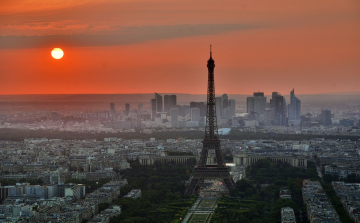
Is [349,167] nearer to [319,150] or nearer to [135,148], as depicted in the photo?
[319,150]

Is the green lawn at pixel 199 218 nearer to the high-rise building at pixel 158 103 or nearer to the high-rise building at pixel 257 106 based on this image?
the high-rise building at pixel 257 106

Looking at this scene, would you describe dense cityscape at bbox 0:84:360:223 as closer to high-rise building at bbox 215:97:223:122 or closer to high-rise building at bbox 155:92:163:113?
high-rise building at bbox 215:97:223:122

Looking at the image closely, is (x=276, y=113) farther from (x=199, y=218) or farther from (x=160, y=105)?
(x=199, y=218)

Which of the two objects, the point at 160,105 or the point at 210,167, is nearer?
the point at 210,167

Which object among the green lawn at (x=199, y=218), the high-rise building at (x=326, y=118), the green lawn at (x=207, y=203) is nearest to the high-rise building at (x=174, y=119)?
the high-rise building at (x=326, y=118)

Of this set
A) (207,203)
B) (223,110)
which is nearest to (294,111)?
(223,110)

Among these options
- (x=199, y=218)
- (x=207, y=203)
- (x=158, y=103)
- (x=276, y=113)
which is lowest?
(x=199, y=218)

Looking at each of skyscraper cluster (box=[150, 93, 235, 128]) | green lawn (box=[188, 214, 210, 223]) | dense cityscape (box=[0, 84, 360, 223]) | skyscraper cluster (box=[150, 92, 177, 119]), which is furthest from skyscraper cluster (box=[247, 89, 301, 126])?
green lawn (box=[188, 214, 210, 223])

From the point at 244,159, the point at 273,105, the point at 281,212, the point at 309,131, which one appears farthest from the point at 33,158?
the point at 273,105
